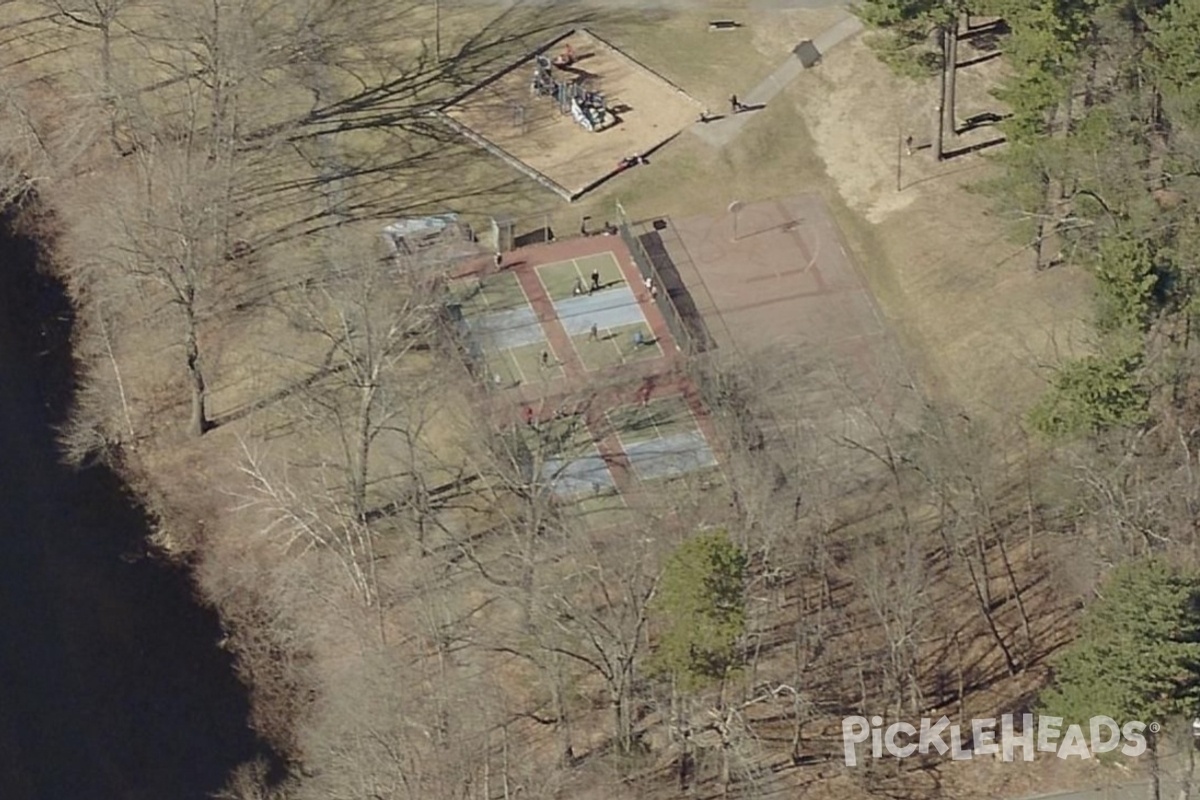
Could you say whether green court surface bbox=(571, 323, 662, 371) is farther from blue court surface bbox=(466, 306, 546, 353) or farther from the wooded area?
the wooded area

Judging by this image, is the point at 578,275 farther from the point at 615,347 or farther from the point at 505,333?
the point at 505,333

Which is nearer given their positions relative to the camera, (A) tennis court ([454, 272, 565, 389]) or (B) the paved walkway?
(A) tennis court ([454, 272, 565, 389])

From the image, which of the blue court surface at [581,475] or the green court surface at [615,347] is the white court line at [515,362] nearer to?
the green court surface at [615,347]

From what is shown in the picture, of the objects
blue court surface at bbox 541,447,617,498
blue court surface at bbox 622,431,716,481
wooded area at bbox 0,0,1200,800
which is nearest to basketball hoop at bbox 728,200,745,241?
wooded area at bbox 0,0,1200,800

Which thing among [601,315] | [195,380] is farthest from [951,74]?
[195,380]

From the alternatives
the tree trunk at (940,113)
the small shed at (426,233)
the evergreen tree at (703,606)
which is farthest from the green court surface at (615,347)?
the evergreen tree at (703,606)

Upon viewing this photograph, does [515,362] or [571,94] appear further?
[571,94]

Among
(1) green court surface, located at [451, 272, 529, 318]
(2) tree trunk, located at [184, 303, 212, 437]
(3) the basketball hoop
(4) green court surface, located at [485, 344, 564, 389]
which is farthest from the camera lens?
(3) the basketball hoop
